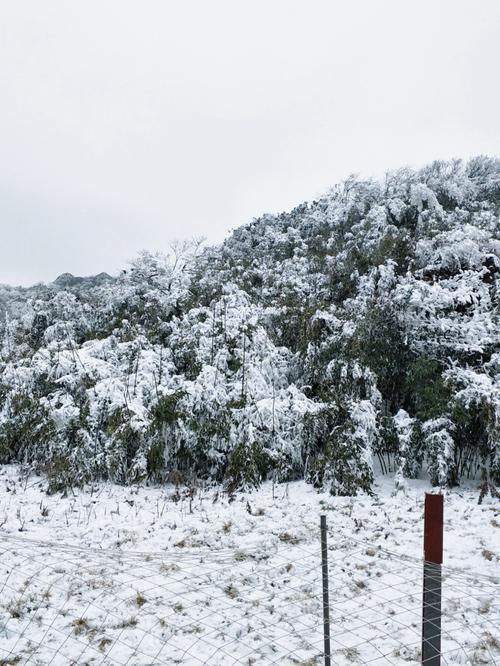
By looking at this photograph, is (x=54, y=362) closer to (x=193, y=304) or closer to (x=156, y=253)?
(x=193, y=304)

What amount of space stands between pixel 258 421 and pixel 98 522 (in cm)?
307

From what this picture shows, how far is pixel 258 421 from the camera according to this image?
25.6 ft

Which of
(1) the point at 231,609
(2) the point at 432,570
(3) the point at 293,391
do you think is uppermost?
(3) the point at 293,391

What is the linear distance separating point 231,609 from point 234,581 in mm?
434

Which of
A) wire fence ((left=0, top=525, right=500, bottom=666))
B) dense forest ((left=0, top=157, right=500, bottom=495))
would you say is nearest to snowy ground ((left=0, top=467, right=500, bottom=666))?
wire fence ((left=0, top=525, right=500, bottom=666))

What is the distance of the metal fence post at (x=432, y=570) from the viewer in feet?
7.65

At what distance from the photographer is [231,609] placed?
389 cm

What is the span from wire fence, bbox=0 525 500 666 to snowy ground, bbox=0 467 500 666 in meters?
0.01

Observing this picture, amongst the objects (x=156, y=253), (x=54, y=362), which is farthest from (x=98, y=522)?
(x=156, y=253)

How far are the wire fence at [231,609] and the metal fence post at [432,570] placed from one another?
13.9 inches

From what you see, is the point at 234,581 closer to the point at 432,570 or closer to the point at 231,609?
the point at 231,609

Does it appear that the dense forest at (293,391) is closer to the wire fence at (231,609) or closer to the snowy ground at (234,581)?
the snowy ground at (234,581)

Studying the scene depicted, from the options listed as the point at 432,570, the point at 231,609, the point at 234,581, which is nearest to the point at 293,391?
the point at 234,581

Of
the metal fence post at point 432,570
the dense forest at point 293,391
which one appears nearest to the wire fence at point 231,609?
the metal fence post at point 432,570
